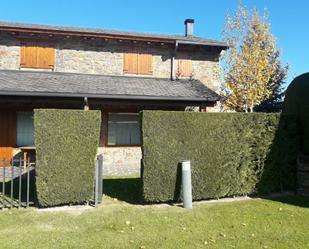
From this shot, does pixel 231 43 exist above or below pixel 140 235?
above

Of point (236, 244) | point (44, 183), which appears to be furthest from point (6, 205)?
point (236, 244)

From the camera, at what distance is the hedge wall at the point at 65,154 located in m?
7.03

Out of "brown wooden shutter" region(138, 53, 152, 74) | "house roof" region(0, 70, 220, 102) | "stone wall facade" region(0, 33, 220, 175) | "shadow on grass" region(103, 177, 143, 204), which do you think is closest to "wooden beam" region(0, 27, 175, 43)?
"stone wall facade" region(0, 33, 220, 175)

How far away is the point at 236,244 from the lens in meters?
5.25

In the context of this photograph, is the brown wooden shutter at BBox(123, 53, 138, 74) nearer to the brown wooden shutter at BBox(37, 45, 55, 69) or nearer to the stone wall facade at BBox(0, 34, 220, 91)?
the stone wall facade at BBox(0, 34, 220, 91)

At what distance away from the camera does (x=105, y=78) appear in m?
14.7

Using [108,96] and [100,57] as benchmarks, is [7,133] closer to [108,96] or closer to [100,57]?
[108,96]

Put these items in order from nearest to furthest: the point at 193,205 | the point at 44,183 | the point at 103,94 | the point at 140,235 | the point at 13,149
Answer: the point at 140,235
the point at 44,183
the point at 193,205
the point at 103,94
the point at 13,149

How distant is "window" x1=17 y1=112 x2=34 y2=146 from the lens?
12792 mm

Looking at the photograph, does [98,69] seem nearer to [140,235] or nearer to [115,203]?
[115,203]

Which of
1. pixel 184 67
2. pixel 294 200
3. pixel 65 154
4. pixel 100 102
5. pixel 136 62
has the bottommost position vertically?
pixel 294 200

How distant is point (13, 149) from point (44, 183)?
6.49m

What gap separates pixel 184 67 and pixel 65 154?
10.2 meters

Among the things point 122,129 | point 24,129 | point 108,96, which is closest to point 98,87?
point 108,96
